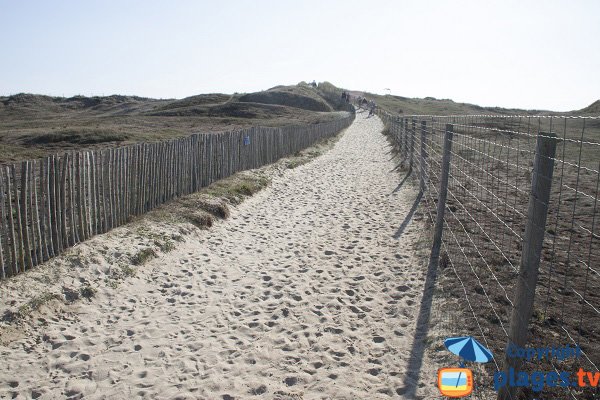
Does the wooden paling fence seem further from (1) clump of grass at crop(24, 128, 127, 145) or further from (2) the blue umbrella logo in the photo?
(1) clump of grass at crop(24, 128, 127, 145)

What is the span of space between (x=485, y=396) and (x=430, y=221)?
16.5 ft

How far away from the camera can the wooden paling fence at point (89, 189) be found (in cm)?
546

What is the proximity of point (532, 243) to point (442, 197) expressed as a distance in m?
3.57

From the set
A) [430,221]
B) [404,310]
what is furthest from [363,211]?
[404,310]

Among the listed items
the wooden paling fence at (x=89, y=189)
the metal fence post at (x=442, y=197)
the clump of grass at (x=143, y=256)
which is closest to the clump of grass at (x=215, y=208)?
the wooden paling fence at (x=89, y=189)

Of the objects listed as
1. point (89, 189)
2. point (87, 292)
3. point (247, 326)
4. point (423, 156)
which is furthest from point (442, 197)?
point (89, 189)

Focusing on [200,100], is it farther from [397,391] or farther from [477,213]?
[397,391]

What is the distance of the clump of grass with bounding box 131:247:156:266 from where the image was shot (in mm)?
6230

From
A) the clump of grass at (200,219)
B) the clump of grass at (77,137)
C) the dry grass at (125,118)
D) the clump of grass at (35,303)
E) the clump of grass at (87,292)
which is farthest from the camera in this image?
the dry grass at (125,118)

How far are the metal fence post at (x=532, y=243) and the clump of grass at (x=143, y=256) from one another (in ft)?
15.7

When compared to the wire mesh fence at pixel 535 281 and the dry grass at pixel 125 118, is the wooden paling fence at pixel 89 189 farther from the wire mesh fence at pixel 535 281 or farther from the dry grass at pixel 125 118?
the dry grass at pixel 125 118

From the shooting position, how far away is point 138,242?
6.73 metres

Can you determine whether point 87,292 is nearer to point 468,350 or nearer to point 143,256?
point 143,256

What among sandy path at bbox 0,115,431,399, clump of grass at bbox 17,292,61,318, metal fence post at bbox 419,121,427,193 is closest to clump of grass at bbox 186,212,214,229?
sandy path at bbox 0,115,431,399
